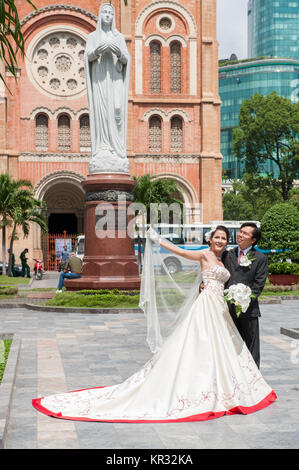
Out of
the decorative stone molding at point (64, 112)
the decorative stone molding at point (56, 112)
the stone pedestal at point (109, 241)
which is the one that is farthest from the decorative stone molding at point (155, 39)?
the stone pedestal at point (109, 241)

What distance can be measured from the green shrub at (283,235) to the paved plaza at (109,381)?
30.4ft

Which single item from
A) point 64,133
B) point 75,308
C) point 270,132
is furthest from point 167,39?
point 75,308

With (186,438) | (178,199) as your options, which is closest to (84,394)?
(186,438)

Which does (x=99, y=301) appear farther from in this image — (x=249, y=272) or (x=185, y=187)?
(x=185, y=187)

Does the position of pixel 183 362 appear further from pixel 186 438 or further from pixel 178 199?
pixel 178 199

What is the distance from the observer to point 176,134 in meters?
39.8

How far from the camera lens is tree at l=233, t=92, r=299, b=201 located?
146 ft

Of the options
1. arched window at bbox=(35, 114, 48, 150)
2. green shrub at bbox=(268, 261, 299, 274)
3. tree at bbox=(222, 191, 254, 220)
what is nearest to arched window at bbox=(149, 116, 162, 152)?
arched window at bbox=(35, 114, 48, 150)

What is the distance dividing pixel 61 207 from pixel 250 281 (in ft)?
118

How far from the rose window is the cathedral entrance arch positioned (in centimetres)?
508

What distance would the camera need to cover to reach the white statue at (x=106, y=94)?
16.2m

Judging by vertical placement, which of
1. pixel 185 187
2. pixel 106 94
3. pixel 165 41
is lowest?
pixel 185 187

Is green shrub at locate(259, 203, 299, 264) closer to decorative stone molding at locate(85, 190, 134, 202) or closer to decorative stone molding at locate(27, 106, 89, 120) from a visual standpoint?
decorative stone molding at locate(85, 190, 134, 202)

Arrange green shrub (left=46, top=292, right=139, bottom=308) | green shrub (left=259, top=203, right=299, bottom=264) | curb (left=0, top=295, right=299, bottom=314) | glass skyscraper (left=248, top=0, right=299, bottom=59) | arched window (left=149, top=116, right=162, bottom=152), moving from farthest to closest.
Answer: glass skyscraper (left=248, top=0, right=299, bottom=59) → arched window (left=149, top=116, right=162, bottom=152) → green shrub (left=259, top=203, right=299, bottom=264) → green shrub (left=46, top=292, right=139, bottom=308) → curb (left=0, top=295, right=299, bottom=314)
